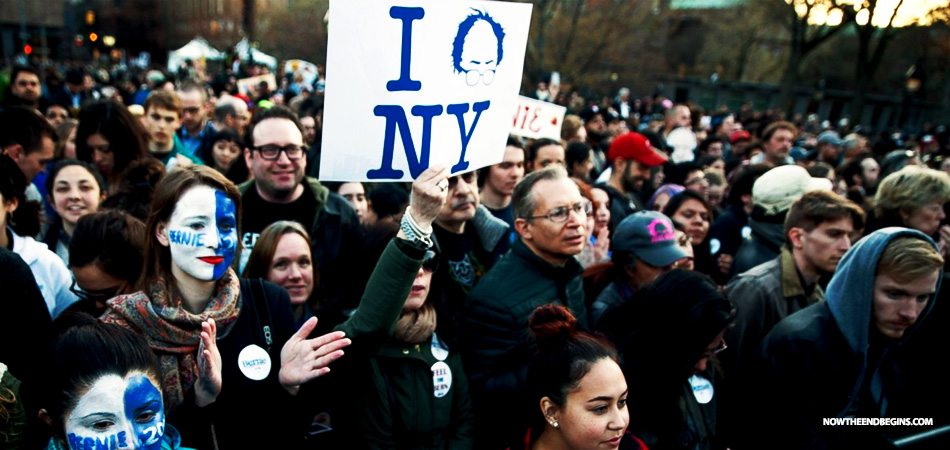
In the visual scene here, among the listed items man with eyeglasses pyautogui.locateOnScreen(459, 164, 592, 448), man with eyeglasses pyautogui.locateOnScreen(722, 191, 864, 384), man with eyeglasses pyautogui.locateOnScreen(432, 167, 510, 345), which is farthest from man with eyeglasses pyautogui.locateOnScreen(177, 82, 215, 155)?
man with eyeglasses pyautogui.locateOnScreen(722, 191, 864, 384)

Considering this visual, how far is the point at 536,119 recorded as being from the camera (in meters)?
6.77

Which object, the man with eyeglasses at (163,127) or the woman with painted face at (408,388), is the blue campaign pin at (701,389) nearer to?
the woman with painted face at (408,388)

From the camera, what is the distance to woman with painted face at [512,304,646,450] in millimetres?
2436

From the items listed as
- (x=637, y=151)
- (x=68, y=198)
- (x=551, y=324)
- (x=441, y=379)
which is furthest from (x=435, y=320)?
(x=637, y=151)

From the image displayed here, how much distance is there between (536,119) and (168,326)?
192 inches

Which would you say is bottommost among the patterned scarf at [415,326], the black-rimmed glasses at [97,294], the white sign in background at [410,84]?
the black-rimmed glasses at [97,294]

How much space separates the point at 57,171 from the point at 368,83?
8.74 feet

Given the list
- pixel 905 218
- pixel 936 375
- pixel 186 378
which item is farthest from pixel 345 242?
pixel 905 218

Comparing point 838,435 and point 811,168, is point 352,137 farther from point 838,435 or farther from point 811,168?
point 811,168

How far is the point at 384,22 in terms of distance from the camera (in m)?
2.51

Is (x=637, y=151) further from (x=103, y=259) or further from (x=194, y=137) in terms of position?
(x=194, y=137)

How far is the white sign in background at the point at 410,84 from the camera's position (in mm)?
2482

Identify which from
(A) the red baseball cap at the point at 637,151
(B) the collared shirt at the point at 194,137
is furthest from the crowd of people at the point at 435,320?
(B) the collared shirt at the point at 194,137

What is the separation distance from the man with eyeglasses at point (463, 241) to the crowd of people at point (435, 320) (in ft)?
0.05
